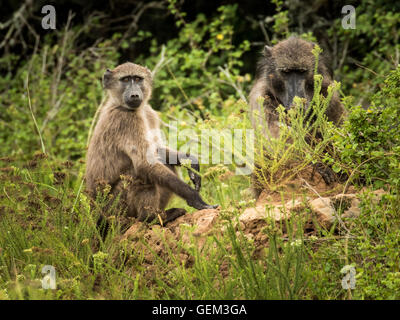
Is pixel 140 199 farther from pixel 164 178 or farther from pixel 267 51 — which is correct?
pixel 267 51

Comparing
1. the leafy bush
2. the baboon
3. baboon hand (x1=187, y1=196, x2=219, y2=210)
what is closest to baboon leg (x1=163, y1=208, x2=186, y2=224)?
the baboon

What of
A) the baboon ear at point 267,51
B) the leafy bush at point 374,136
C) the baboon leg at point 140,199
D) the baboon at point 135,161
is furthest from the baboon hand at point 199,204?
the baboon ear at point 267,51

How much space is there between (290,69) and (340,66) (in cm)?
368

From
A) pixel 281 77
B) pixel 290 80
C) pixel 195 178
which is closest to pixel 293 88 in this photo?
pixel 290 80

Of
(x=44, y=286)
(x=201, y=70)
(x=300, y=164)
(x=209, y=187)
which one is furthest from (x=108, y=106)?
(x=201, y=70)

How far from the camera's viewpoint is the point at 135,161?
4793 millimetres

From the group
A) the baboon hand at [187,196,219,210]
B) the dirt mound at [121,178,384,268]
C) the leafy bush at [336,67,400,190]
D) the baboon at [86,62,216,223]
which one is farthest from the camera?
the baboon at [86,62,216,223]

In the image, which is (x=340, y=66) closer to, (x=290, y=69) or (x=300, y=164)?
(x=290, y=69)

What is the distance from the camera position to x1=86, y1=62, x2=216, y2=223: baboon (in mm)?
4652

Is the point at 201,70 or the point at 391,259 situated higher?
the point at 201,70

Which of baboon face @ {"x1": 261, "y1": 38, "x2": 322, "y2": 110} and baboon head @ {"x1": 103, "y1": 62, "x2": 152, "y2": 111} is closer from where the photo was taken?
baboon face @ {"x1": 261, "y1": 38, "x2": 322, "y2": 110}

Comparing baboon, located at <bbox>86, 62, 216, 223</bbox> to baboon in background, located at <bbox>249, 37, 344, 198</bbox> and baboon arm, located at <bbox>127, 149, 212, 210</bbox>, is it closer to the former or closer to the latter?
baboon arm, located at <bbox>127, 149, 212, 210</bbox>

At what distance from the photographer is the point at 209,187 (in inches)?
244

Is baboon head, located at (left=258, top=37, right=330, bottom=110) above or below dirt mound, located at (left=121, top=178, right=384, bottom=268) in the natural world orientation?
above
